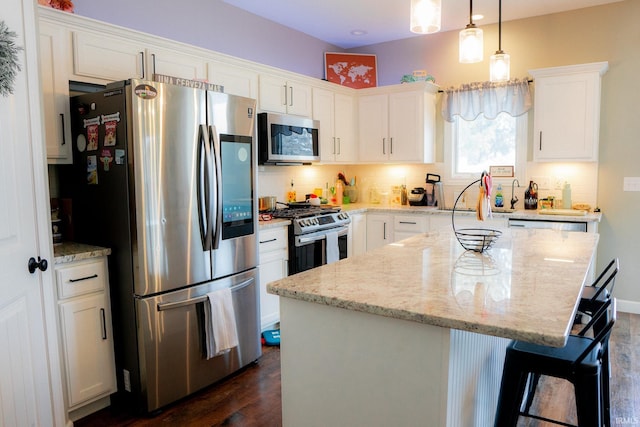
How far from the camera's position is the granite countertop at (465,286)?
133 centimetres

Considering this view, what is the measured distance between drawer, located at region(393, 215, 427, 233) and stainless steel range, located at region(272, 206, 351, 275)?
1.92ft

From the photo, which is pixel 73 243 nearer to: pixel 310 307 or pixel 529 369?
pixel 310 307

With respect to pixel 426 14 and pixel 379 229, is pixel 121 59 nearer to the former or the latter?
pixel 426 14

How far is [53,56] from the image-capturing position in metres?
2.58

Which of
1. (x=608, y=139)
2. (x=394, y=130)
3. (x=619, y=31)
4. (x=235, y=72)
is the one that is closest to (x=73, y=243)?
(x=235, y=72)

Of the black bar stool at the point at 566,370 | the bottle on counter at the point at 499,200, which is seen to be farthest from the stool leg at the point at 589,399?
the bottle on counter at the point at 499,200

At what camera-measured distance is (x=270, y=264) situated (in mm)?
3682

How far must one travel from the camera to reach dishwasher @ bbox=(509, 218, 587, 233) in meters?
3.91

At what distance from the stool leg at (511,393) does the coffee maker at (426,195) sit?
11.5 feet

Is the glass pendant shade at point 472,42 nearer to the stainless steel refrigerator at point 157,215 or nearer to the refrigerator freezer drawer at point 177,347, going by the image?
the stainless steel refrigerator at point 157,215

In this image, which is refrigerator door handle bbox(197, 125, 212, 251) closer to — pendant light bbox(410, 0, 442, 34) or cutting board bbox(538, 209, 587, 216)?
pendant light bbox(410, 0, 442, 34)

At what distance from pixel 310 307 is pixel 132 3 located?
114 inches

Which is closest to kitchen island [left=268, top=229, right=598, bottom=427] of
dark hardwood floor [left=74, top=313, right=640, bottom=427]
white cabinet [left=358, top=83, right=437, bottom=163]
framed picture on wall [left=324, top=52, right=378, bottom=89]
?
dark hardwood floor [left=74, top=313, right=640, bottom=427]

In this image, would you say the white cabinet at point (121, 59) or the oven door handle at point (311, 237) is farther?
the oven door handle at point (311, 237)
